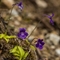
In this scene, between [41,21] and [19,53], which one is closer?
[19,53]

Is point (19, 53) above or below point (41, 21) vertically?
below

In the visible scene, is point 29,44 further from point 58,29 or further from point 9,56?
point 58,29

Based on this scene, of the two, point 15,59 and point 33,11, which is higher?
point 33,11

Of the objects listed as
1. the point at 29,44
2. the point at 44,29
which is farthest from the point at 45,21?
the point at 29,44

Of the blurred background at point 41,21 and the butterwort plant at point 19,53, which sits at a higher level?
the blurred background at point 41,21

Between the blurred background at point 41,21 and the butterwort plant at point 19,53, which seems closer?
the butterwort plant at point 19,53

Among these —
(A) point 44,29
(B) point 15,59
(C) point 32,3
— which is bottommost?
(B) point 15,59

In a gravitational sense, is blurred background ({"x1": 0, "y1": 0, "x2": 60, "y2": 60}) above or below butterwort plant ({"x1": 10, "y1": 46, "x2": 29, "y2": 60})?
above

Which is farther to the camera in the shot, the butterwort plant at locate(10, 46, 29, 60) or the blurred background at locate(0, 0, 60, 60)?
the blurred background at locate(0, 0, 60, 60)
